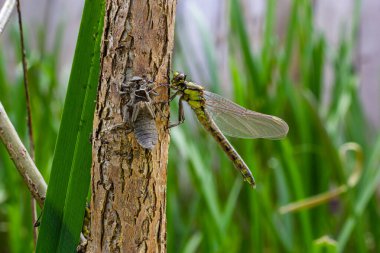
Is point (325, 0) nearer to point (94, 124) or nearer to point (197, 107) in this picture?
point (197, 107)

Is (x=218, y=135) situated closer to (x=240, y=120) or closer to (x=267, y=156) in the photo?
(x=240, y=120)

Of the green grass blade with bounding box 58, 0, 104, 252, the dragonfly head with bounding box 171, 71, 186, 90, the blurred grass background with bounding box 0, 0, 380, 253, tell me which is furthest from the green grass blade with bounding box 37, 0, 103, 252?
the blurred grass background with bounding box 0, 0, 380, 253

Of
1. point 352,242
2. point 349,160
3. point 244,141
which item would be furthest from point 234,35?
point 352,242

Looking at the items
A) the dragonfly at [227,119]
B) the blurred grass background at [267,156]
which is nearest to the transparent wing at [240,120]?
the dragonfly at [227,119]

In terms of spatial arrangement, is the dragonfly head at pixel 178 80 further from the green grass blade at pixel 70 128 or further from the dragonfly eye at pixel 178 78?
the green grass blade at pixel 70 128

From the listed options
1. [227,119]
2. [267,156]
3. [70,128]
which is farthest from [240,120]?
[267,156]

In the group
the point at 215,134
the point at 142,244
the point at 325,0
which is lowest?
the point at 142,244
